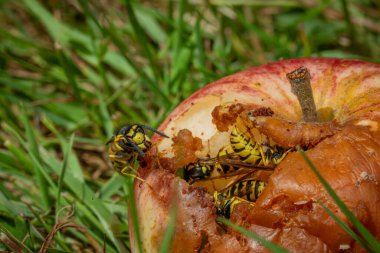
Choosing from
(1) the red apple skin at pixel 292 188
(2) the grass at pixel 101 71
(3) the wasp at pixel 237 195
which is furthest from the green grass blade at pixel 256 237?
(2) the grass at pixel 101 71

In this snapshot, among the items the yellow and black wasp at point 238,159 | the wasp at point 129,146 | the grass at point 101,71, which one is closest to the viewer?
the yellow and black wasp at point 238,159

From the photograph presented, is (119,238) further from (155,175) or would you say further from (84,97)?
(84,97)

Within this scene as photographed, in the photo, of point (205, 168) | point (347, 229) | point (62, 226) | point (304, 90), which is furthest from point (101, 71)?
point (347, 229)

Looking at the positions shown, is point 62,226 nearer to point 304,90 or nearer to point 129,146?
point 129,146

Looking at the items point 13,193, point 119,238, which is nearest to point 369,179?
point 119,238

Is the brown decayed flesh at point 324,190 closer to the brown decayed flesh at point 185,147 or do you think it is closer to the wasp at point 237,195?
the wasp at point 237,195

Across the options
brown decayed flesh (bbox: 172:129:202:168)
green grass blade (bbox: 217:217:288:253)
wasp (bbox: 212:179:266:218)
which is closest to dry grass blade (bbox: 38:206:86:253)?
brown decayed flesh (bbox: 172:129:202:168)
